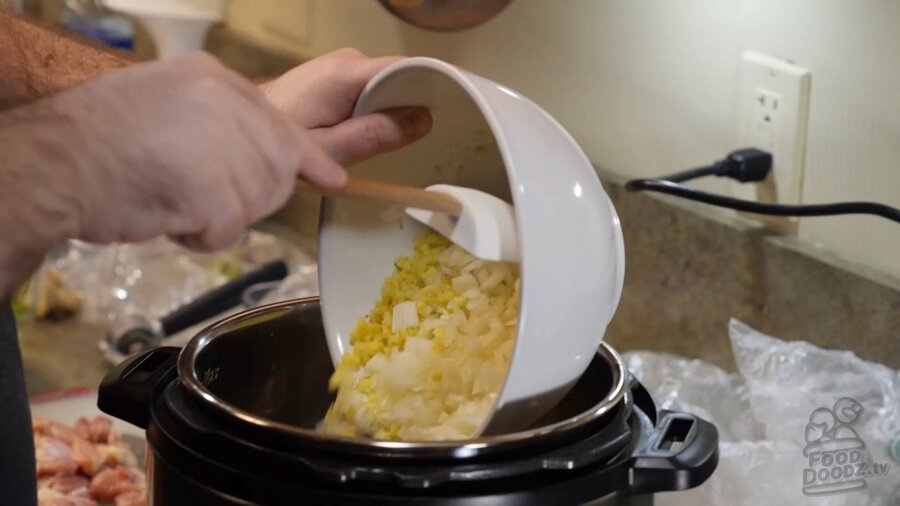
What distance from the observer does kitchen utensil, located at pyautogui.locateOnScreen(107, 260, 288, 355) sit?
1490mm

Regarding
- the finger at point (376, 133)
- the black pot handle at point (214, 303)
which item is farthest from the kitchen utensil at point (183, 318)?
the finger at point (376, 133)

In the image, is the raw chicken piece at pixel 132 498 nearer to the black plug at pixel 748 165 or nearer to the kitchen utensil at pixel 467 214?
the kitchen utensil at pixel 467 214


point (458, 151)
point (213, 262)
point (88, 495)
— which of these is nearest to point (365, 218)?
point (458, 151)

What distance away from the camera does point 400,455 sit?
611 millimetres

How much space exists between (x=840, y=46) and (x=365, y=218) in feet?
1.49

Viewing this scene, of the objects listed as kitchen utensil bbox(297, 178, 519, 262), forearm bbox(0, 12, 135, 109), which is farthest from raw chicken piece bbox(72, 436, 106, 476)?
kitchen utensil bbox(297, 178, 519, 262)

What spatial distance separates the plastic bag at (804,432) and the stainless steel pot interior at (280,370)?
0.67 feet

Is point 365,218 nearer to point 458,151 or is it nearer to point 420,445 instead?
point 458,151

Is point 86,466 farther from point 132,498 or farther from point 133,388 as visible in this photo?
point 133,388

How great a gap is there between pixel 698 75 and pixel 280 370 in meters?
0.53

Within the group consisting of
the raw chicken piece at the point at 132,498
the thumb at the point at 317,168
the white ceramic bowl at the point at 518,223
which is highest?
the thumb at the point at 317,168

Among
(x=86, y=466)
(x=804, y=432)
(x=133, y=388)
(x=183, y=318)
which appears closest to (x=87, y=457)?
(x=86, y=466)

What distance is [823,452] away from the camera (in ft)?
3.02

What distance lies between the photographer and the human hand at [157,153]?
557 millimetres
